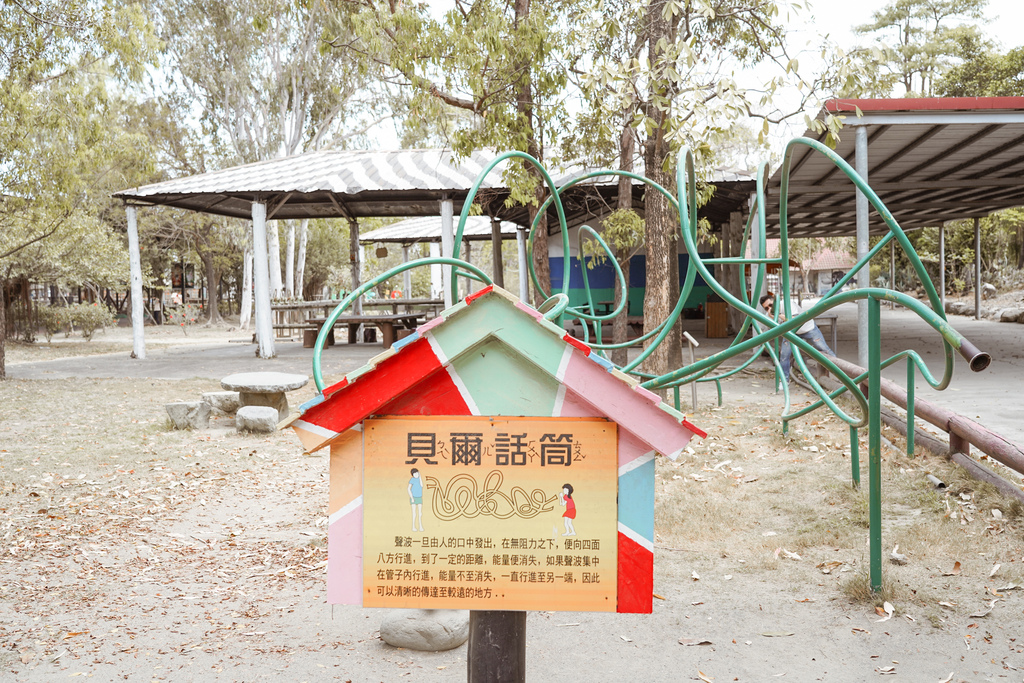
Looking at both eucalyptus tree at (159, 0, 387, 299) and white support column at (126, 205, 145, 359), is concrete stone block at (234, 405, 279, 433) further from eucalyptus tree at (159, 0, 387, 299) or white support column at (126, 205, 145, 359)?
eucalyptus tree at (159, 0, 387, 299)

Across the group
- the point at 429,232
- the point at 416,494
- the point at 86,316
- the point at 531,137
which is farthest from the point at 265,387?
the point at 86,316

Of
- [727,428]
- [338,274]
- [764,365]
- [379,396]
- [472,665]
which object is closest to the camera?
[379,396]

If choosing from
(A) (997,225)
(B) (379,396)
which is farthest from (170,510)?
(A) (997,225)

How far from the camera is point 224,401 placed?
808cm

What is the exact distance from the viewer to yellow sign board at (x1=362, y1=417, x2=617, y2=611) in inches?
64.3

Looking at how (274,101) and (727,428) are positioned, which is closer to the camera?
(727,428)

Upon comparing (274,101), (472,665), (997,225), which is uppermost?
(274,101)

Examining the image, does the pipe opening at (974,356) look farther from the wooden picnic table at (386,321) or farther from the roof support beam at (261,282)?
the wooden picnic table at (386,321)

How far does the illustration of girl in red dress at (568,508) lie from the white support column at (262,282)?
11.8 m

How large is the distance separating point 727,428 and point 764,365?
4585 mm

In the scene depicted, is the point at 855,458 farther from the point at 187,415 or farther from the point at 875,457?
the point at 187,415

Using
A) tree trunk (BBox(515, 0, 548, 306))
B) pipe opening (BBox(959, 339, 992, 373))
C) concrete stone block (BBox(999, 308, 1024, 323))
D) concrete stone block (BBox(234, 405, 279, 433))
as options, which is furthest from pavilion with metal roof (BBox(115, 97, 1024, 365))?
pipe opening (BBox(959, 339, 992, 373))

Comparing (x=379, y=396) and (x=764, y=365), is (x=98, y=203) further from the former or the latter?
(x=379, y=396)

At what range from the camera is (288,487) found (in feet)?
18.6
